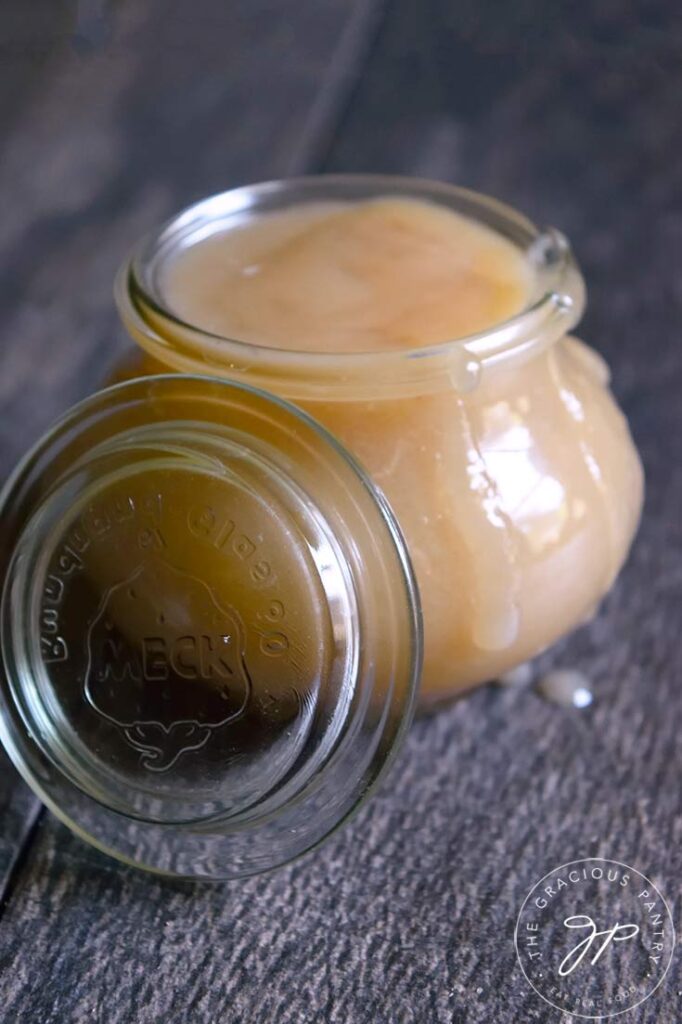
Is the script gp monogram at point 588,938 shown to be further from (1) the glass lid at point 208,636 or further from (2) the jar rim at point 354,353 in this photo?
(2) the jar rim at point 354,353

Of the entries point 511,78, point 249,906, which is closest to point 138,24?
point 511,78

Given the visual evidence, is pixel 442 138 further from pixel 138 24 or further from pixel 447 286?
pixel 447 286

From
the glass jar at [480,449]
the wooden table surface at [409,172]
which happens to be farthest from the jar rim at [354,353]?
the wooden table surface at [409,172]

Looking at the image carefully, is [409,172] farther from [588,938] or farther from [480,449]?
[588,938]

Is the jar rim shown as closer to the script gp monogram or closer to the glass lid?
the glass lid

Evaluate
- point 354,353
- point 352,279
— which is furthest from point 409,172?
point 354,353
